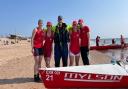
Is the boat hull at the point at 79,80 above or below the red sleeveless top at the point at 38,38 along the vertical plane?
below

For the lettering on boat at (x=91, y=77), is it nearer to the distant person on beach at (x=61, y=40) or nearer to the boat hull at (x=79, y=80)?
the boat hull at (x=79, y=80)

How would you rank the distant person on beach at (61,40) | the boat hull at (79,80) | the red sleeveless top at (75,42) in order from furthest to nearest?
the red sleeveless top at (75,42)
the distant person on beach at (61,40)
the boat hull at (79,80)

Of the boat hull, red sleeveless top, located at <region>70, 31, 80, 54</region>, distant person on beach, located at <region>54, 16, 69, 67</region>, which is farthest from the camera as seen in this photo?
red sleeveless top, located at <region>70, 31, 80, 54</region>

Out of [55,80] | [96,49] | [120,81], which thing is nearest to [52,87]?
[55,80]

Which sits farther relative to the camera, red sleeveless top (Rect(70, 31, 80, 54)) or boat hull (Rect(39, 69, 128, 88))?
red sleeveless top (Rect(70, 31, 80, 54))

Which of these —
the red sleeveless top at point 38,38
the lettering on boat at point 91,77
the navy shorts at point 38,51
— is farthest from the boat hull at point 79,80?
the red sleeveless top at point 38,38

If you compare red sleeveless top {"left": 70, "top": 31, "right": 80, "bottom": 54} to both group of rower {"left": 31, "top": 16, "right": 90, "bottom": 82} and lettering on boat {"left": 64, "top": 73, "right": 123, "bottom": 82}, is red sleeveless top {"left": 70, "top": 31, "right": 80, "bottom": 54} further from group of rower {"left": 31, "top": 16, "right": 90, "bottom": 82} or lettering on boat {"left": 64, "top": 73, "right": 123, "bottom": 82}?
lettering on boat {"left": 64, "top": 73, "right": 123, "bottom": 82}

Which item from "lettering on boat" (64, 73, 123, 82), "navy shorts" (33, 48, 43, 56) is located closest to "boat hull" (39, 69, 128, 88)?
"lettering on boat" (64, 73, 123, 82)

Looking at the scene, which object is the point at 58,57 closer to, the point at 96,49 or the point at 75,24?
the point at 75,24

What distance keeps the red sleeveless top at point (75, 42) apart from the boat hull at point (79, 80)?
61.9 inches

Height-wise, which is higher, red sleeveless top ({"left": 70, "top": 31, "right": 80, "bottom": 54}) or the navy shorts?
red sleeveless top ({"left": 70, "top": 31, "right": 80, "bottom": 54})

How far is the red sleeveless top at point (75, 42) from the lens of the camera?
9.76 meters

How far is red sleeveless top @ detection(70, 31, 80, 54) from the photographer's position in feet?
32.0

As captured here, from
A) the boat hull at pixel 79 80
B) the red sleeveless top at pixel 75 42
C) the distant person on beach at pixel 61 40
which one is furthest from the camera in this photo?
the red sleeveless top at pixel 75 42
